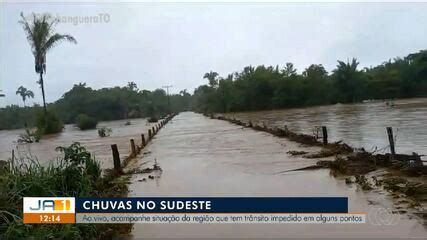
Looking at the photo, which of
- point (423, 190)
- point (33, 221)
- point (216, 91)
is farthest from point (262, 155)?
point (216, 91)

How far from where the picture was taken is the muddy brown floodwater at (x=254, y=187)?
5.43 meters

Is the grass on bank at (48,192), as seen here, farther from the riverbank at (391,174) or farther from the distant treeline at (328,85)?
the distant treeline at (328,85)

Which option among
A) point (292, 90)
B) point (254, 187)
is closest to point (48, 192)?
point (254, 187)

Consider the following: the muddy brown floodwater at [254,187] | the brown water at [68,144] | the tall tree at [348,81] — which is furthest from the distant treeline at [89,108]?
the muddy brown floodwater at [254,187]

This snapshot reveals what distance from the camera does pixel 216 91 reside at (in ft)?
274

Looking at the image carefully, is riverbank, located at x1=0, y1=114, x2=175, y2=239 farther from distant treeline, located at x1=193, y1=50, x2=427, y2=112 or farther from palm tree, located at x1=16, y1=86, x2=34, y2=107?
palm tree, located at x1=16, y1=86, x2=34, y2=107

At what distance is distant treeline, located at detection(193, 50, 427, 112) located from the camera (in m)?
64.1

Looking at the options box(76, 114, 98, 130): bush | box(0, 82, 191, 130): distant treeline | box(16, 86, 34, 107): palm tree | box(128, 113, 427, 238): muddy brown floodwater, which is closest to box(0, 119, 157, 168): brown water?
box(128, 113, 427, 238): muddy brown floodwater

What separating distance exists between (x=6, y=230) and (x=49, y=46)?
77.3ft

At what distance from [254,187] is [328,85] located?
6391cm

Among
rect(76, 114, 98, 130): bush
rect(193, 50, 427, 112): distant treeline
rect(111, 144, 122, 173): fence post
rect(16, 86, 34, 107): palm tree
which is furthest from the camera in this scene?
rect(16, 86, 34, 107): palm tree
